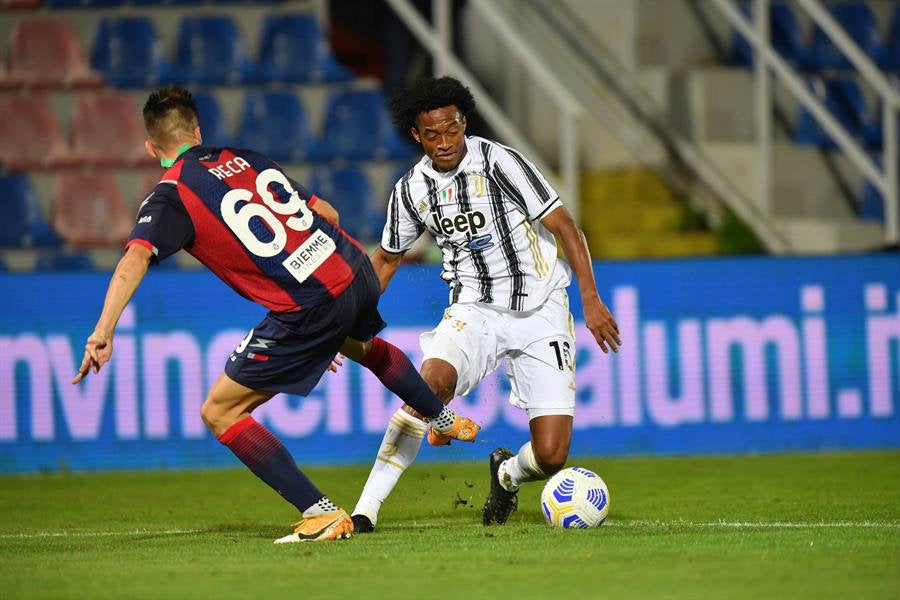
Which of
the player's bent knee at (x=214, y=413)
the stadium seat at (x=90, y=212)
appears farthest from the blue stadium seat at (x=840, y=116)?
the player's bent knee at (x=214, y=413)

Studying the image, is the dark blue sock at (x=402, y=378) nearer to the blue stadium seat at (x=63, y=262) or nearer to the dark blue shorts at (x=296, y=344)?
the dark blue shorts at (x=296, y=344)

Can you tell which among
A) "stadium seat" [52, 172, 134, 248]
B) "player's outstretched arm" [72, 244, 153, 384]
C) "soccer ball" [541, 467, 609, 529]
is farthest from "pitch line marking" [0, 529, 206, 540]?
"stadium seat" [52, 172, 134, 248]

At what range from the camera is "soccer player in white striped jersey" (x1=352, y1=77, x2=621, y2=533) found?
21.4 feet

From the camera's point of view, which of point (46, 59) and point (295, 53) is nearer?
point (46, 59)

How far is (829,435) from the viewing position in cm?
1016

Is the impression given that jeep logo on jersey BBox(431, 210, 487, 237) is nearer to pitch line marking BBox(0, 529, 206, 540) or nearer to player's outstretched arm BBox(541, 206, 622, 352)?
player's outstretched arm BBox(541, 206, 622, 352)

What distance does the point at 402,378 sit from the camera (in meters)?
6.18

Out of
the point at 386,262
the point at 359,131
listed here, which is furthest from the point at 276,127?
the point at 386,262

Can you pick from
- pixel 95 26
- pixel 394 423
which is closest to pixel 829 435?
pixel 394 423

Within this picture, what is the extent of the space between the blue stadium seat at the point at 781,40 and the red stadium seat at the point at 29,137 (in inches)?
299

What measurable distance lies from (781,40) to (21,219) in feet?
28.6

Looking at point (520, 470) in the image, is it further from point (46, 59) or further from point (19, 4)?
point (19, 4)

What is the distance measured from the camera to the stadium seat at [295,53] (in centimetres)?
1448

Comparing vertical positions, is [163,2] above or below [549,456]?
above
